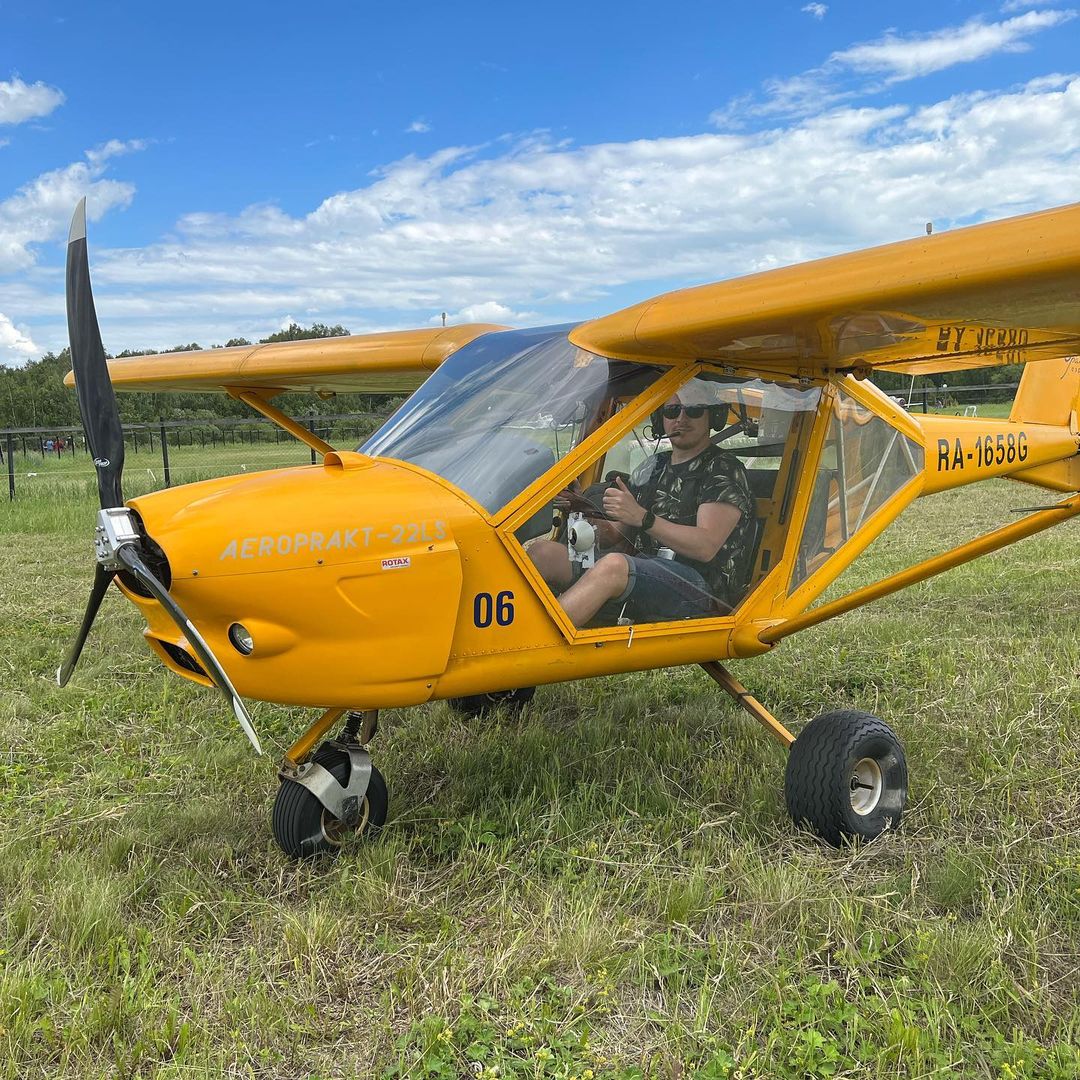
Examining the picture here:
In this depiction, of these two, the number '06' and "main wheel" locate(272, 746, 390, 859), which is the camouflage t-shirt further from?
"main wheel" locate(272, 746, 390, 859)

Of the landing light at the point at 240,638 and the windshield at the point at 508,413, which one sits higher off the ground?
the windshield at the point at 508,413

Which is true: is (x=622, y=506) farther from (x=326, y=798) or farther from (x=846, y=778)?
(x=326, y=798)

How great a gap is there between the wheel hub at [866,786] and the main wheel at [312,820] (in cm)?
195

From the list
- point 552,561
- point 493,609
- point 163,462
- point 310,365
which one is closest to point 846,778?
point 552,561

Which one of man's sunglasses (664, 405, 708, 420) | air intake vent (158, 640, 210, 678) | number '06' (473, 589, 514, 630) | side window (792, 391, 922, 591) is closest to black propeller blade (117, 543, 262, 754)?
air intake vent (158, 640, 210, 678)

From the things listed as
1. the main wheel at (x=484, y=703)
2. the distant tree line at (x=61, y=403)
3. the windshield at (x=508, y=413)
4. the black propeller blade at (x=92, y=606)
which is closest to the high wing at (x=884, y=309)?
the windshield at (x=508, y=413)

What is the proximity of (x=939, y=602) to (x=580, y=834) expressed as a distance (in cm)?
495

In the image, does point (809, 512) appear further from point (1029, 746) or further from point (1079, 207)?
point (1079, 207)

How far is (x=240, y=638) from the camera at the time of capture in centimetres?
297

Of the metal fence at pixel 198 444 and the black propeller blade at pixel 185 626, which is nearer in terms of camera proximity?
the black propeller blade at pixel 185 626

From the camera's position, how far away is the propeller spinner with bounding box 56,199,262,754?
2801mm

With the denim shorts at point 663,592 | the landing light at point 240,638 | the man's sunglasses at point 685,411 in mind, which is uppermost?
the man's sunglasses at point 685,411

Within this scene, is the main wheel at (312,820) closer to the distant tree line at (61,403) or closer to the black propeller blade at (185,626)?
the black propeller blade at (185,626)

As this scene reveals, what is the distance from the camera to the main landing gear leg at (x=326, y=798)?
11.0ft
